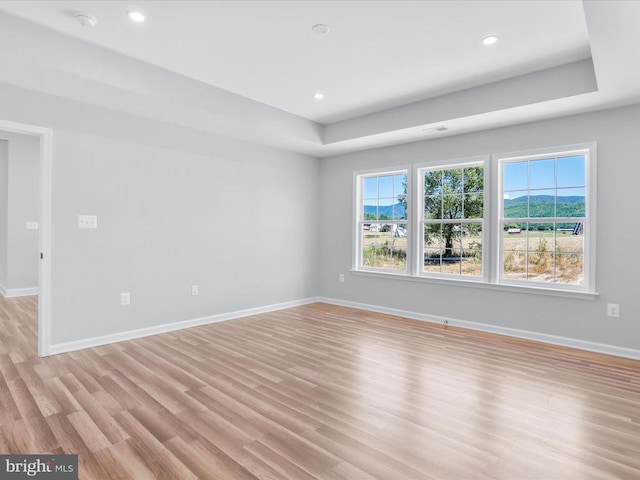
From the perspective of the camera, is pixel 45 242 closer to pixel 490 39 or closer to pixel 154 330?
pixel 154 330

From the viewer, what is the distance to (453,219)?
16.1 feet

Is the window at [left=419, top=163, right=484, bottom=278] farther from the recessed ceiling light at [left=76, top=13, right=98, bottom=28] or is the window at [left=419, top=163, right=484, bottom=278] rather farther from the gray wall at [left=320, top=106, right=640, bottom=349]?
the recessed ceiling light at [left=76, top=13, right=98, bottom=28]

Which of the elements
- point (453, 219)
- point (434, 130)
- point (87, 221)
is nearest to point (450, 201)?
point (453, 219)

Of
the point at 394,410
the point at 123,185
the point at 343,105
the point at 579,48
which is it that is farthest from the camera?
the point at 343,105

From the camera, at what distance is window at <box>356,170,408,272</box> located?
18.1 feet

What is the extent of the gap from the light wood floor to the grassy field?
2.85ft

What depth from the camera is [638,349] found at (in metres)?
3.57

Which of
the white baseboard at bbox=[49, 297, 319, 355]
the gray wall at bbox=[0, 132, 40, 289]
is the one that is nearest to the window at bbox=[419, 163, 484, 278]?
the white baseboard at bbox=[49, 297, 319, 355]

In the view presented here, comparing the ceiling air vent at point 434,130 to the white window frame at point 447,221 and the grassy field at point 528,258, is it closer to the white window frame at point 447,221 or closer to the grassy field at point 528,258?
the white window frame at point 447,221

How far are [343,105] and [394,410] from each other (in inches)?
142

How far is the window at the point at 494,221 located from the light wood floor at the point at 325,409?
3.10 ft

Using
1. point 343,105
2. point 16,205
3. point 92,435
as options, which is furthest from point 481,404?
point 16,205

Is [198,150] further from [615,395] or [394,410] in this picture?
[615,395]

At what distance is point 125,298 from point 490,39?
4433 millimetres
